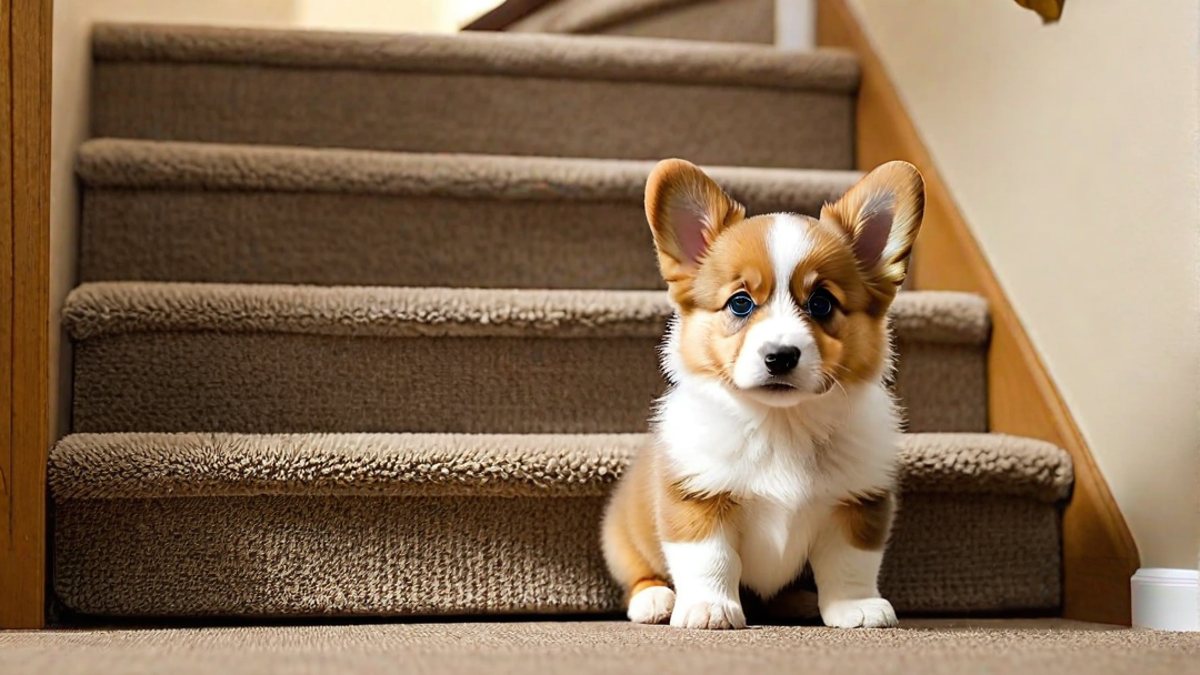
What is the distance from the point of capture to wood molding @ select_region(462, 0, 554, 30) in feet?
9.75

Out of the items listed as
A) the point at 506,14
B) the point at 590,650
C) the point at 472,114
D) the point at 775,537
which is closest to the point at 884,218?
the point at 775,537

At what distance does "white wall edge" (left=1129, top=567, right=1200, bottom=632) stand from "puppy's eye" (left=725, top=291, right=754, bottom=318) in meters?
0.61

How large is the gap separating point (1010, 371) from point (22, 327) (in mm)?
1326

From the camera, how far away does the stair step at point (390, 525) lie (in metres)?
1.40

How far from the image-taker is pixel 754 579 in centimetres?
133

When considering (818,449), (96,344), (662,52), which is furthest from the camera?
(662,52)

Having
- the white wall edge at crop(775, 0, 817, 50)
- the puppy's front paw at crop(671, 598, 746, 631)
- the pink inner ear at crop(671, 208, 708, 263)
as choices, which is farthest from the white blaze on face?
the white wall edge at crop(775, 0, 817, 50)

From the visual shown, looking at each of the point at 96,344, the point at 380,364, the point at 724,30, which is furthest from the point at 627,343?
the point at 724,30

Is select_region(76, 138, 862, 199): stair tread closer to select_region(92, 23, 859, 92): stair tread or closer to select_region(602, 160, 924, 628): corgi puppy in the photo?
select_region(92, 23, 859, 92): stair tread

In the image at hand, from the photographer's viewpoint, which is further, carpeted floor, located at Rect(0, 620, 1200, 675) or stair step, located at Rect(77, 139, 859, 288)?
stair step, located at Rect(77, 139, 859, 288)

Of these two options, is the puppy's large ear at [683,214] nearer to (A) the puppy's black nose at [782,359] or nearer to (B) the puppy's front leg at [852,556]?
(A) the puppy's black nose at [782,359]

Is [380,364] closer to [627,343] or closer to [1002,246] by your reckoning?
[627,343]

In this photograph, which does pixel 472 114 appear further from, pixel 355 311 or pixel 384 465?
pixel 384 465

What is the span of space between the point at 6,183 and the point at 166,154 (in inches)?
14.5
